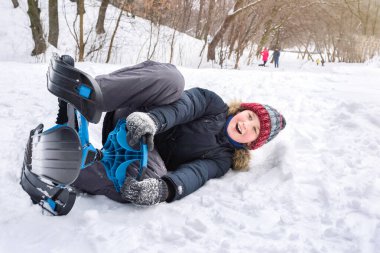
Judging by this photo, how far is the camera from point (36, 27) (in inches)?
273

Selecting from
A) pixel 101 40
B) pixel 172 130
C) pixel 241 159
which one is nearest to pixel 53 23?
pixel 101 40

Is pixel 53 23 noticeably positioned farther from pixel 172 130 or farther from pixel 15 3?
pixel 172 130

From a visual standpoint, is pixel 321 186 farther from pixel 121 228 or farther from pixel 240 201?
pixel 121 228

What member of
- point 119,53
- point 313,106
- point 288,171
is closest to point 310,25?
point 119,53

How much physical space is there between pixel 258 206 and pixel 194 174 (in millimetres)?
324

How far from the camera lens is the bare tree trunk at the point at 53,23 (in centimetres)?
748

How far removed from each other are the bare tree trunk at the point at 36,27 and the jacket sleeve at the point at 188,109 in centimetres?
585

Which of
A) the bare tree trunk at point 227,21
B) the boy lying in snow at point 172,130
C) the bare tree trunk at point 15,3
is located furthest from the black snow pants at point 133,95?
the bare tree trunk at point 15,3

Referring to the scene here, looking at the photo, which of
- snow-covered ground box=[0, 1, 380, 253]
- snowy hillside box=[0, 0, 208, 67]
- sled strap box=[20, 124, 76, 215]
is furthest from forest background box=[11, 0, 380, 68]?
sled strap box=[20, 124, 76, 215]

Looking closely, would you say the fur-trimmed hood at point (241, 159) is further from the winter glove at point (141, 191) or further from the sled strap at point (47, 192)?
the sled strap at point (47, 192)

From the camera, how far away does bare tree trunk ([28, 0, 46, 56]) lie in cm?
663

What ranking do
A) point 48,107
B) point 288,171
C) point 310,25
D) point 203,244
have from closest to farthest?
point 203,244
point 288,171
point 48,107
point 310,25

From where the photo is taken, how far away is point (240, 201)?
56.1 inches

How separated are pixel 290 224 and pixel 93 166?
33.1 inches
